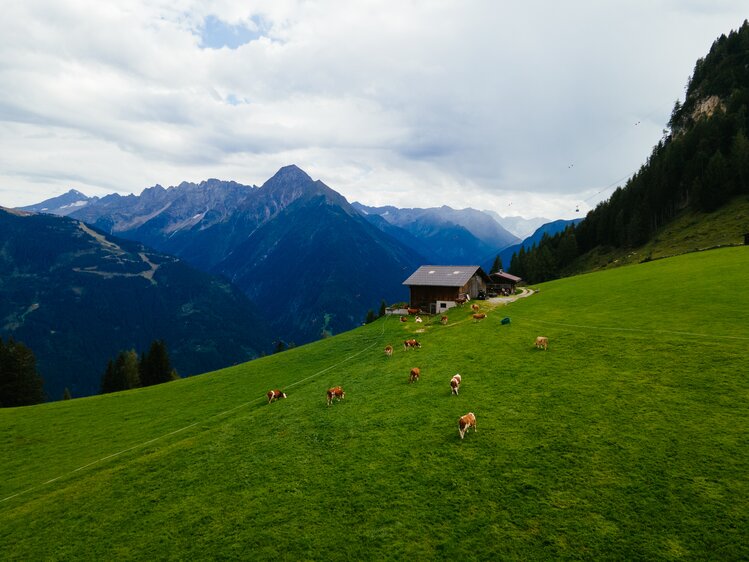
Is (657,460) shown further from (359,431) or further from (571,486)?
(359,431)

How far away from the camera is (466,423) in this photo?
21.9 m

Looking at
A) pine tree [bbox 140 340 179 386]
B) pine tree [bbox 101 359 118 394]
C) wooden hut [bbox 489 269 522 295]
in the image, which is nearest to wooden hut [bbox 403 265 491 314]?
wooden hut [bbox 489 269 522 295]

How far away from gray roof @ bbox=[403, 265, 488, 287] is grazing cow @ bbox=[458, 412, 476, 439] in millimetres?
51127

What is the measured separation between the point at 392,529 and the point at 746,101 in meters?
186

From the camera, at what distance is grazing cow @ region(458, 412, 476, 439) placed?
21.7 meters

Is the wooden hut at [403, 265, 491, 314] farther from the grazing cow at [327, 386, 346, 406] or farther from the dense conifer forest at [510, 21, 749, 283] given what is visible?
the dense conifer forest at [510, 21, 749, 283]

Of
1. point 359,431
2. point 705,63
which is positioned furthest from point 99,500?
point 705,63

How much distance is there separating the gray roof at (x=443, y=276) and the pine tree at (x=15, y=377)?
82.7 meters

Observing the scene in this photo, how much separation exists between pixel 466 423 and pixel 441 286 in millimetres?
53259

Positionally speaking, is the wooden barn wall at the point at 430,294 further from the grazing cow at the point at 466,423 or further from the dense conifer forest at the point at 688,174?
the dense conifer forest at the point at 688,174

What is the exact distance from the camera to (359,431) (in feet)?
82.2

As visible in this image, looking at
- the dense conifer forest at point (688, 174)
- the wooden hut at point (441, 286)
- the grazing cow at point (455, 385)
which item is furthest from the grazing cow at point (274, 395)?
the dense conifer forest at point (688, 174)

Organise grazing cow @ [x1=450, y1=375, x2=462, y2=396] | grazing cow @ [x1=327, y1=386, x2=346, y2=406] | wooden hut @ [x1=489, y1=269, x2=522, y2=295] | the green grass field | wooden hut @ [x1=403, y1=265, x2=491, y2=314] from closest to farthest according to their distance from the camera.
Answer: the green grass field → grazing cow @ [x1=450, y1=375, x2=462, y2=396] → grazing cow @ [x1=327, y1=386, x2=346, y2=406] → wooden hut @ [x1=403, y1=265, x2=491, y2=314] → wooden hut @ [x1=489, y1=269, x2=522, y2=295]

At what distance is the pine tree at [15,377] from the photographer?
259ft
